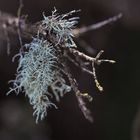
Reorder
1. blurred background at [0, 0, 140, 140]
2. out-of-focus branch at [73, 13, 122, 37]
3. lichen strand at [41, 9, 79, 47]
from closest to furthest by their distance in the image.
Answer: lichen strand at [41, 9, 79, 47]
out-of-focus branch at [73, 13, 122, 37]
blurred background at [0, 0, 140, 140]

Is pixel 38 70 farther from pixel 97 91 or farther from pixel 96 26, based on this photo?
pixel 97 91

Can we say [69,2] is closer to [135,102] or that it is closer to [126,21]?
[126,21]

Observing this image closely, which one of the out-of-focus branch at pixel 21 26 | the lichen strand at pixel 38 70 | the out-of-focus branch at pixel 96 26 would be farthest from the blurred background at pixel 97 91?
the lichen strand at pixel 38 70

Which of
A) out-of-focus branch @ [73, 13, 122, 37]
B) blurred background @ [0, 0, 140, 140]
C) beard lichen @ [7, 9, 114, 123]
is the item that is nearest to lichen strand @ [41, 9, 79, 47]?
beard lichen @ [7, 9, 114, 123]

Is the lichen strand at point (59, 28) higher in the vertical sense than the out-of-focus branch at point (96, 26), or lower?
lower

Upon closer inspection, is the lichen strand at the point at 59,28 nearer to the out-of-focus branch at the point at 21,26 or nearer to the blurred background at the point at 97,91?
the out-of-focus branch at the point at 21,26

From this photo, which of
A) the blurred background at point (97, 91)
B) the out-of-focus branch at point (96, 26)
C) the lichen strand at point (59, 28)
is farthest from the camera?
the blurred background at point (97, 91)

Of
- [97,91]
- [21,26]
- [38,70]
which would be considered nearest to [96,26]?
[21,26]

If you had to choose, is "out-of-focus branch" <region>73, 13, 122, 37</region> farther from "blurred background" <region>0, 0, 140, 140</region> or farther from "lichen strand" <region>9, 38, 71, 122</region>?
"blurred background" <region>0, 0, 140, 140</region>

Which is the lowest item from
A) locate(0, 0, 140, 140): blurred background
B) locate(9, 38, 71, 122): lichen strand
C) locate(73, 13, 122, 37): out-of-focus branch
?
locate(9, 38, 71, 122): lichen strand
